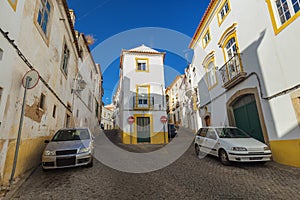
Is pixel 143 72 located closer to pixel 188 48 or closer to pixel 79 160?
pixel 188 48

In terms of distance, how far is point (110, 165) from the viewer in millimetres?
5973

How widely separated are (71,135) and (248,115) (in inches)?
335

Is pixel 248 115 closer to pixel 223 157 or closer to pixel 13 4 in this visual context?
pixel 223 157

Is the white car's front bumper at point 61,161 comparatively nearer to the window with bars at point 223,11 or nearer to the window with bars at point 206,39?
the window with bars at point 223,11

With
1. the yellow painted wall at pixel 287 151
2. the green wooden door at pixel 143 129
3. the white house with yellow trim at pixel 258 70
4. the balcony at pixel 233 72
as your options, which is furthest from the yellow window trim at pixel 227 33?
the green wooden door at pixel 143 129

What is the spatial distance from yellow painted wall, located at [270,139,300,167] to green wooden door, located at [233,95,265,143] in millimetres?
839

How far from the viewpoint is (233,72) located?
9016 millimetres

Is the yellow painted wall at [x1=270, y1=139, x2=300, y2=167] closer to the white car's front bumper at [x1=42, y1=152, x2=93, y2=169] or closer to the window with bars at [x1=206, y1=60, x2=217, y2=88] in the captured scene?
the window with bars at [x1=206, y1=60, x2=217, y2=88]

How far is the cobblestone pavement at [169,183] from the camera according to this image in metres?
3.46

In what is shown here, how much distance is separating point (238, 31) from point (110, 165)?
30.5 ft

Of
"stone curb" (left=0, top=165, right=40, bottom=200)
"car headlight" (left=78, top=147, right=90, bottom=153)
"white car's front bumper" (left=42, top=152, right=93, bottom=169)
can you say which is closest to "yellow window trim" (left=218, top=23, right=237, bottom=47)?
"car headlight" (left=78, top=147, right=90, bottom=153)

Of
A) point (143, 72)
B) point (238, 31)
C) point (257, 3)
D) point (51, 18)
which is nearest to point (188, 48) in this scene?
point (143, 72)

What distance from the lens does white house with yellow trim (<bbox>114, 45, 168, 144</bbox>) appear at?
15367 millimetres

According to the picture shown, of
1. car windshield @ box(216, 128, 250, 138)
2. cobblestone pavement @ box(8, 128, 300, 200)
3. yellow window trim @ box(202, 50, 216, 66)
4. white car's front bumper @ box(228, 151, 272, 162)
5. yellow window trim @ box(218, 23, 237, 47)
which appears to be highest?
yellow window trim @ box(218, 23, 237, 47)
